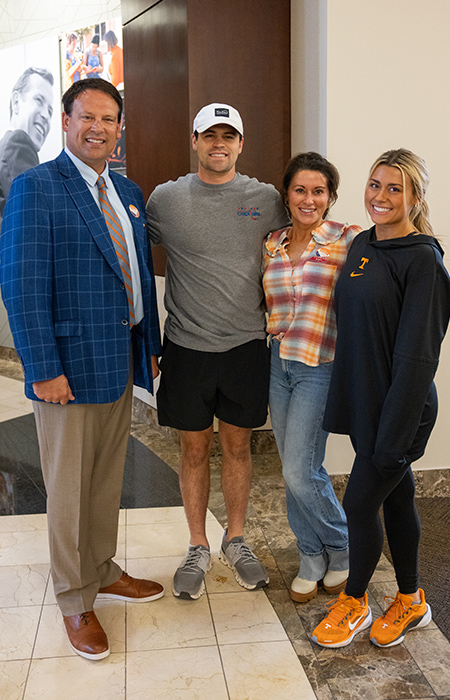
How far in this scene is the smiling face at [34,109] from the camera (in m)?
6.73

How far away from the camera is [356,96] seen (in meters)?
3.13

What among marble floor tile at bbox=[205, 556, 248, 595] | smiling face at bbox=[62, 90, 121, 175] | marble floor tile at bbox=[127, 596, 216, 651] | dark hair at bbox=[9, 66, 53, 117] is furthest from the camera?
dark hair at bbox=[9, 66, 53, 117]

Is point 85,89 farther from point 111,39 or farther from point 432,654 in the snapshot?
point 111,39

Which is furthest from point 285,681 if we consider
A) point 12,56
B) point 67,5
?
point 12,56

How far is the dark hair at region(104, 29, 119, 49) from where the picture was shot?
5.85 meters

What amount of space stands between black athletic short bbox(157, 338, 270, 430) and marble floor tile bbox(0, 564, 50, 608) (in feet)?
2.79

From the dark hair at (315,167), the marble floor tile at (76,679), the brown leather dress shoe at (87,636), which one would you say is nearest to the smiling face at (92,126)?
the dark hair at (315,167)

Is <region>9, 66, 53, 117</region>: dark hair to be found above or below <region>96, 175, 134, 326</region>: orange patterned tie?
above

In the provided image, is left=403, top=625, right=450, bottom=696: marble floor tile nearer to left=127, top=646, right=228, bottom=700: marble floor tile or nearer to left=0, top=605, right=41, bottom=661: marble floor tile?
left=127, top=646, right=228, bottom=700: marble floor tile

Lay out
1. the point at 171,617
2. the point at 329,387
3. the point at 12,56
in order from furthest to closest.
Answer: the point at 12,56 → the point at 171,617 → the point at 329,387

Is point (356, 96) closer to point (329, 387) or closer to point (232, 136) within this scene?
point (232, 136)

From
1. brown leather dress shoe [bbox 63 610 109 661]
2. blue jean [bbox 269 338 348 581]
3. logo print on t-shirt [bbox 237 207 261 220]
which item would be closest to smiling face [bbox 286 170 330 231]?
logo print on t-shirt [bbox 237 207 261 220]

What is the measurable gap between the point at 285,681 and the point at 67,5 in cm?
646

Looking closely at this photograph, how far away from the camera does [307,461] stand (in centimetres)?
234
